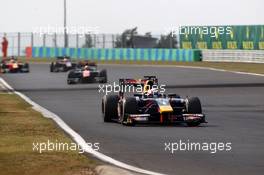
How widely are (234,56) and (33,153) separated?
52283 millimetres

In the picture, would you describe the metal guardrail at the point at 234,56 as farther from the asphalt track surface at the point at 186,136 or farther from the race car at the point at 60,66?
the asphalt track surface at the point at 186,136

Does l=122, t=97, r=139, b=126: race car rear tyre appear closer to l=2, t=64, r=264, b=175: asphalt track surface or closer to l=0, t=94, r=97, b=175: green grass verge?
l=2, t=64, r=264, b=175: asphalt track surface

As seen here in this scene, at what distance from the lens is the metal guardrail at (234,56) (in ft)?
192

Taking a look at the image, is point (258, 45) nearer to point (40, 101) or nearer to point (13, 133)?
point (40, 101)

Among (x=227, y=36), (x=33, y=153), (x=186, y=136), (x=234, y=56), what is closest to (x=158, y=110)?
(x=186, y=136)

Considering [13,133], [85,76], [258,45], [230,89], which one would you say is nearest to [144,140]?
[13,133]

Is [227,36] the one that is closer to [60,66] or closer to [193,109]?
[60,66]

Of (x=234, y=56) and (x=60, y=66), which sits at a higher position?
(x=234, y=56)

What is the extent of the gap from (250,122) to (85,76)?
793 inches

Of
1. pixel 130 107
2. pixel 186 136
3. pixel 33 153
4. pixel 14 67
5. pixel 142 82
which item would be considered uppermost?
pixel 142 82

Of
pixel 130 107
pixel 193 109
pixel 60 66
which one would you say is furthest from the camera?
pixel 60 66

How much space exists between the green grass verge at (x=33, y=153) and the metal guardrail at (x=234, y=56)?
4214cm

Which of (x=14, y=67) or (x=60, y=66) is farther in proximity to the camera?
(x=60, y=66)

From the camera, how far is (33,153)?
10.8 metres
